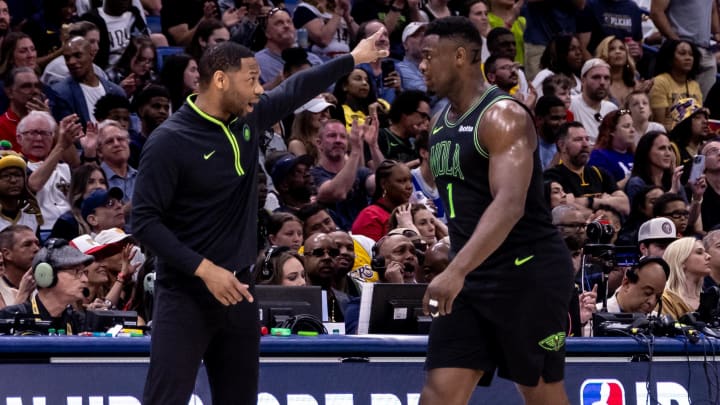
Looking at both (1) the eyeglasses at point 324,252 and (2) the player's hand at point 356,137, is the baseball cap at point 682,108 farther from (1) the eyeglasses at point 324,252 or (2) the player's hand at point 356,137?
(1) the eyeglasses at point 324,252

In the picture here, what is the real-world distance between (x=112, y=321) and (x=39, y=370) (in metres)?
0.57

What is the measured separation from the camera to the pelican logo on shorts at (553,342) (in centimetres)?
531

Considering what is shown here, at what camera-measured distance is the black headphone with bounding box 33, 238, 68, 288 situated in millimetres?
7160

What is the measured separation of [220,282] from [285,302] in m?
2.07

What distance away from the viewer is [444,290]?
16.2 ft

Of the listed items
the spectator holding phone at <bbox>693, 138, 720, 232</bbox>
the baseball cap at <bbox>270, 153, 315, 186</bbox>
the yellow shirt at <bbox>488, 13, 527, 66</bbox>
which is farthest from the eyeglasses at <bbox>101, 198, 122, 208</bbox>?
the yellow shirt at <bbox>488, 13, 527, 66</bbox>

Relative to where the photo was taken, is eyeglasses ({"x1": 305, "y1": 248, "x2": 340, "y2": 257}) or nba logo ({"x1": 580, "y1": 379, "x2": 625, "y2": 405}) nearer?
nba logo ({"x1": 580, "y1": 379, "x2": 625, "y2": 405})

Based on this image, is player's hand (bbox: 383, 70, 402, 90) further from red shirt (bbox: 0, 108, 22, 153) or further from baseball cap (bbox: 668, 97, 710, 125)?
red shirt (bbox: 0, 108, 22, 153)

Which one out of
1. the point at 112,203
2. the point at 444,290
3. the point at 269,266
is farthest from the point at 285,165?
the point at 444,290

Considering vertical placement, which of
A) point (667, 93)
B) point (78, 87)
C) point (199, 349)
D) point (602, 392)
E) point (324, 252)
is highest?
point (78, 87)

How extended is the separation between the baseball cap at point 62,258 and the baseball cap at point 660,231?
185 inches

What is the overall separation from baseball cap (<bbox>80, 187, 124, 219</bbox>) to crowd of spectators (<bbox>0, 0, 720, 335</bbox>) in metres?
0.02

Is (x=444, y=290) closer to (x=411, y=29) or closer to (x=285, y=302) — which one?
(x=285, y=302)

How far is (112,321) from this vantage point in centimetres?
671
